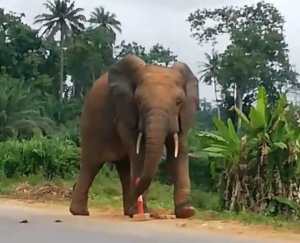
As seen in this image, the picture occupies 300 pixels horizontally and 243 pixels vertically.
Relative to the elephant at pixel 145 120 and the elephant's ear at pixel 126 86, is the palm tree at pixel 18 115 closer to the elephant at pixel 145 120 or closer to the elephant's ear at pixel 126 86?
the elephant at pixel 145 120

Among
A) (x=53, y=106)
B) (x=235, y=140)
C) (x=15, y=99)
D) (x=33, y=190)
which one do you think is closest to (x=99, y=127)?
(x=235, y=140)

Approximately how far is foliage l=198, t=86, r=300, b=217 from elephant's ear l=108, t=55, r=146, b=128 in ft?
10.7

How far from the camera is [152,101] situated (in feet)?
34.7

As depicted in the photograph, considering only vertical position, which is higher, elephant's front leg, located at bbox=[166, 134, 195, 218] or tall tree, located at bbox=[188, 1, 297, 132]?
tall tree, located at bbox=[188, 1, 297, 132]

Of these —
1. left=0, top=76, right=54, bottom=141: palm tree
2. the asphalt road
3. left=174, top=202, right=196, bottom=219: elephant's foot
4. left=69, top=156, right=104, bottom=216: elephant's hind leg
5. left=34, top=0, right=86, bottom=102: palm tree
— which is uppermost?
left=34, top=0, right=86, bottom=102: palm tree

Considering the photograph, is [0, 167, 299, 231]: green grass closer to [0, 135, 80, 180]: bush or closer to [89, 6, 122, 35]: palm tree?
[0, 135, 80, 180]: bush

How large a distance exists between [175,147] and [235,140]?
12.0 ft

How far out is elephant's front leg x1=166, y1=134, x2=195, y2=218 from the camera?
11.1 m

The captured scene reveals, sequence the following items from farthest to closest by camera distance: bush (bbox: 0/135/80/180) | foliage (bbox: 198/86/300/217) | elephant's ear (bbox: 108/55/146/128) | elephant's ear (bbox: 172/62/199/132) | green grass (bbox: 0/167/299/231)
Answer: bush (bbox: 0/135/80/180) → foliage (bbox: 198/86/300/217) → green grass (bbox: 0/167/299/231) → elephant's ear (bbox: 108/55/146/128) → elephant's ear (bbox: 172/62/199/132)

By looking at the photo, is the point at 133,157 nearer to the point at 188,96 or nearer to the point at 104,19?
the point at 188,96

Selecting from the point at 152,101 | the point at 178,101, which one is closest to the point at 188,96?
the point at 178,101

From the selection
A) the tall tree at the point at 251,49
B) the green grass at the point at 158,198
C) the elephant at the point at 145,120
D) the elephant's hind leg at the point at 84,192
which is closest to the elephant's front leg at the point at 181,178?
the elephant at the point at 145,120

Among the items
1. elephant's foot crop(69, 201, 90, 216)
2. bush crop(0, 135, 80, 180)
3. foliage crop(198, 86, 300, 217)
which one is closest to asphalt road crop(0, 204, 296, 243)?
elephant's foot crop(69, 201, 90, 216)

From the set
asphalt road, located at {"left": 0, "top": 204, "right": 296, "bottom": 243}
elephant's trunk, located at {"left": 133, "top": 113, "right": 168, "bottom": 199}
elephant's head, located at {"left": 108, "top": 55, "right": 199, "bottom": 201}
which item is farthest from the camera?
elephant's head, located at {"left": 108, "top": 55, "right": 199, "bottom": 201}
